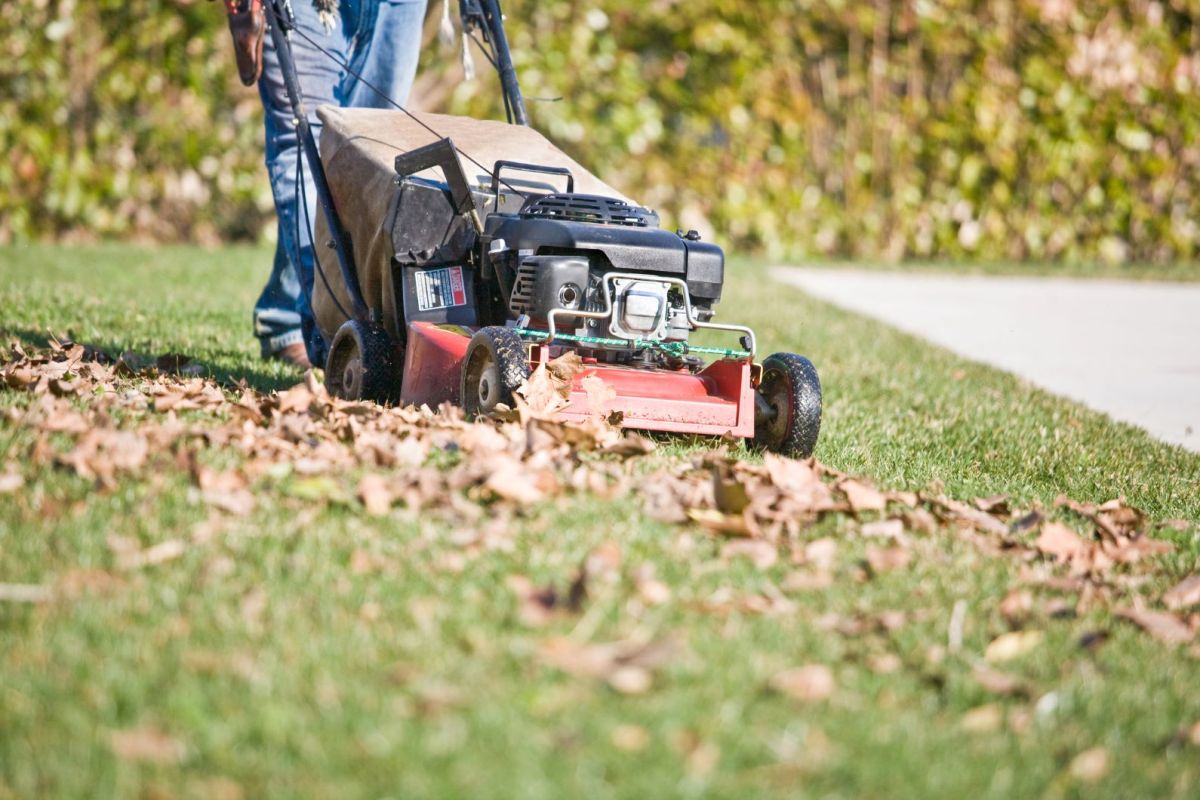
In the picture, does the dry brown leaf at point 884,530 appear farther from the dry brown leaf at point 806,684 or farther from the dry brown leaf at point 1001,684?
the dry brown leaf at point 806,684

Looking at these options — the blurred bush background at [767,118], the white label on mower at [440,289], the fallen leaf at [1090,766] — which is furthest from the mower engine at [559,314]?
the blurred bush background at [767,118]

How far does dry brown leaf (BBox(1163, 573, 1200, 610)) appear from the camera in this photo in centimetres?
287

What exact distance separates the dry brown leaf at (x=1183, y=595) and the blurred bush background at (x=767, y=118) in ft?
23.6

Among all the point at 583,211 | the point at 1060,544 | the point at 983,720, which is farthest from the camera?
the point at 583,211

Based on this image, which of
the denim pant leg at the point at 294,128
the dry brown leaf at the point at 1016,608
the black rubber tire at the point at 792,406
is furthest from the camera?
the denim pant leg at the point at 294,128

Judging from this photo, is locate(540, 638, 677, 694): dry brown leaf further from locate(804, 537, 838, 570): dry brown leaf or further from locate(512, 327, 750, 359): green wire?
locate(512, 327, 750, 359): green wire

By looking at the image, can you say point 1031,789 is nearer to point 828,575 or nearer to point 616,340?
point 828,575

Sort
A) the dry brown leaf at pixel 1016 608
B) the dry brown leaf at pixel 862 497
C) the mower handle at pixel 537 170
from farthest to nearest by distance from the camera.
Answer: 1. the mower handle at pixel 537 170
2. the dry brown leaf at pixel 862 497
3. the dry brown leaf at pixel 1016 608

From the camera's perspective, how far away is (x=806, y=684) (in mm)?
2197

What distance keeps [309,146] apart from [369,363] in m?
0.74

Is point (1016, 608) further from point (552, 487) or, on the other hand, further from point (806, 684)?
point (552, 487)

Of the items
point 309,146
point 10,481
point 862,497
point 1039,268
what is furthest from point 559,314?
point 1039,268

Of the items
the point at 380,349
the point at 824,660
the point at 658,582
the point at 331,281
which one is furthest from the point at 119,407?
the point at 824,660

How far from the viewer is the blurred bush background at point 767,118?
9.20 metres
